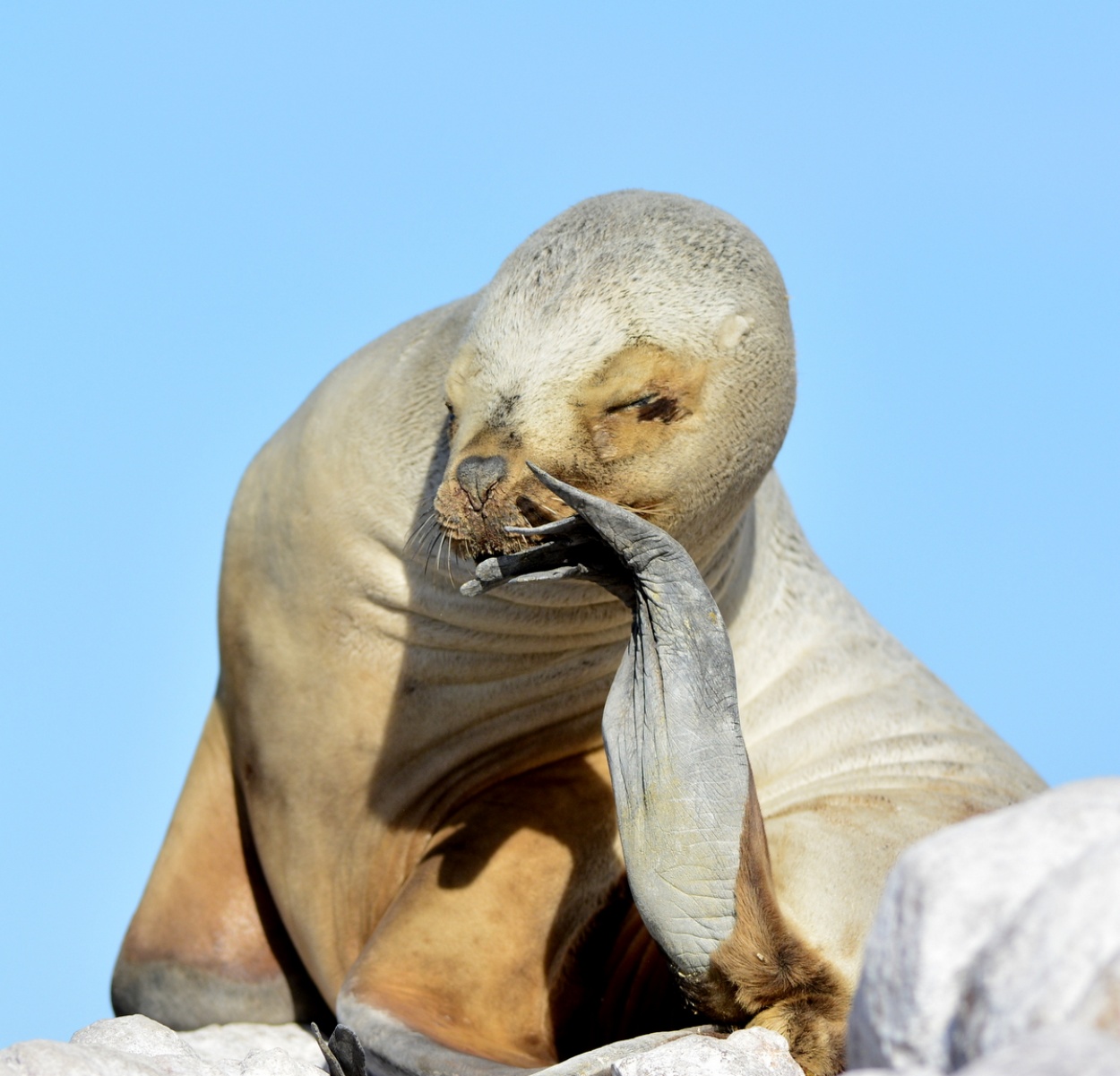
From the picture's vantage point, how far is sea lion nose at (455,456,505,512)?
134 inches

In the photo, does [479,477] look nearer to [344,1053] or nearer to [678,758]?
[678,758]

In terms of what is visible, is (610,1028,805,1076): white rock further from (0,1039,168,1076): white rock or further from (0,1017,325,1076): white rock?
(0,1039,168,1076): white rock

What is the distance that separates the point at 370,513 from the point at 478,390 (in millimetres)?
760

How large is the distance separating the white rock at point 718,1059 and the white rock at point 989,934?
3.41 ft

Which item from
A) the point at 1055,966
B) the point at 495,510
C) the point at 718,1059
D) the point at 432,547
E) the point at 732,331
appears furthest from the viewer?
the point at 432,547

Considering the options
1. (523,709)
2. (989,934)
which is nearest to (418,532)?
(523,709)

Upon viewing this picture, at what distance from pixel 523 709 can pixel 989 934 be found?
263 centimetres

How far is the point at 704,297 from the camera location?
3.68 m

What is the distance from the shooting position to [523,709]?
14.4 feet

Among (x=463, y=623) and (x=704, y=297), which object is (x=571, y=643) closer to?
(x=463, y=623)

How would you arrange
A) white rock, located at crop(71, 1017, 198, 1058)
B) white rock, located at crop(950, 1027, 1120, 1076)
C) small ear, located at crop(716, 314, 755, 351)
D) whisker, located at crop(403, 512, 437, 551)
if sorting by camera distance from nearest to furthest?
white rock, located at crop(950, 1027, 1120, 1076)
white rock, located at crop(71, 1017, 198, 1058)
small ear, located at crop(716, 314, 755, 351)
whisker, located at crop(403, 512, 437, 551)

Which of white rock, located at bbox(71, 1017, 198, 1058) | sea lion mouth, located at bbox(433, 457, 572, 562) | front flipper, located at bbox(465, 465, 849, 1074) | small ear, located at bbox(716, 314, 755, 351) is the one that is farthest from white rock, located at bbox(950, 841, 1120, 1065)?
small ear, located at bbox(716, 314, 755, 351)

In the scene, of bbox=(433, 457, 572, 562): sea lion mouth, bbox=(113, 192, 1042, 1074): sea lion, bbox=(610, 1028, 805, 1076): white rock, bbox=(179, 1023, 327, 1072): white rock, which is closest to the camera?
bbox=(610, 1028, 805, 1076): white rock

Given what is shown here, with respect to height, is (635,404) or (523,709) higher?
(635,404)
